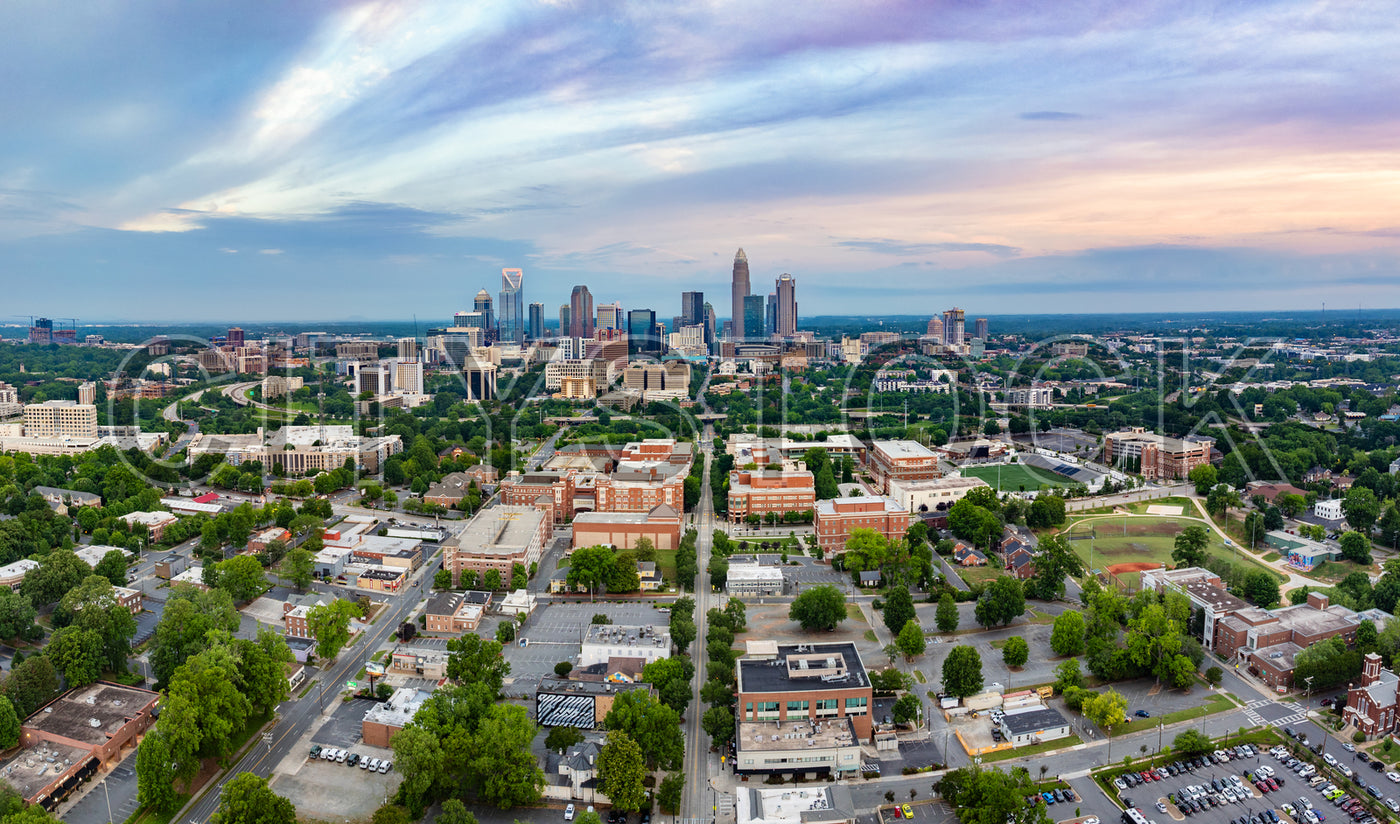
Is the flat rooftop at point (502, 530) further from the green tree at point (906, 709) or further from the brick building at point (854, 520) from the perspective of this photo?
the green tree at point (906, 709)

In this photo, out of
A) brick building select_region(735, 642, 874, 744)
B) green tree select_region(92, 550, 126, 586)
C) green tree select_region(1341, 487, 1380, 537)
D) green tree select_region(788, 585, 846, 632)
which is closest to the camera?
brick building select_region(735, 642, 874, 744)

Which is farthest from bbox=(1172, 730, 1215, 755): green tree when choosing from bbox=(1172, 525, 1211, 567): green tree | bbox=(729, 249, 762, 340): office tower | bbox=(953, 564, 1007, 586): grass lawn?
bbox=(729, 249, 762, 340): office tower

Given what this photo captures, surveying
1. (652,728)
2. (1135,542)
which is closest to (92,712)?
(652,728)

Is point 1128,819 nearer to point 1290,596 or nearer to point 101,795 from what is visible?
point 1290,596

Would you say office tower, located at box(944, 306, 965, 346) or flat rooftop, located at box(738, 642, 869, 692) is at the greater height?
office tower, located at box(944, 306, 965, 346)

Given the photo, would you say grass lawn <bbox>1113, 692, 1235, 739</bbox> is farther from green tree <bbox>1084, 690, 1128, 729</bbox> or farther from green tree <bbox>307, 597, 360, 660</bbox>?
green tree <bbox>307, 597, 360, 660</bbox>

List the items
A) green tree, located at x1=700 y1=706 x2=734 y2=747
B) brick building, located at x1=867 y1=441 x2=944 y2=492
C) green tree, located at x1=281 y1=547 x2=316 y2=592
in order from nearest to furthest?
green tree, located at x1=700 y1=706 x2=734 y2=747
green tree, located at x1=281 y1=547 x2=316 y2=592
brick building, located at x1=867 y1=441 x2=944 y2=492

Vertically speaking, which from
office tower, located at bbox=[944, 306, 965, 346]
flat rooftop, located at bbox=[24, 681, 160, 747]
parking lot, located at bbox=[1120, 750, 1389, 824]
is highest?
office tower, located at bbox=[944, 306, 965, 346]
